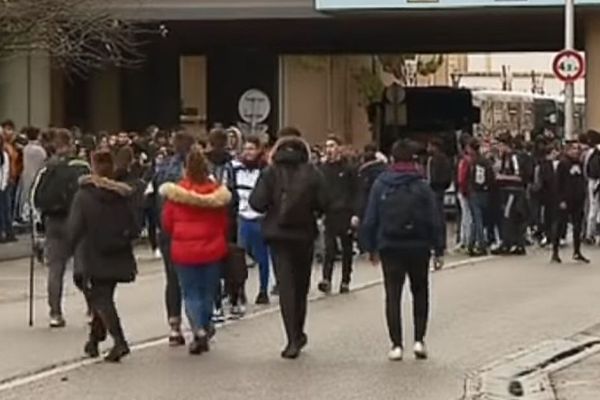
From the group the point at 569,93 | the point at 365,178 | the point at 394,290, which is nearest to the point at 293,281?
the point at 394,290

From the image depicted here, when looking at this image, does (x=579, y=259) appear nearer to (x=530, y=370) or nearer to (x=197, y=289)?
(x=197, y=289)

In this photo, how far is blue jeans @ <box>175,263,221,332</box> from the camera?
48.9 ft

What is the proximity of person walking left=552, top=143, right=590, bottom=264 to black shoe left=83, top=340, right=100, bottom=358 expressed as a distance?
12260mm

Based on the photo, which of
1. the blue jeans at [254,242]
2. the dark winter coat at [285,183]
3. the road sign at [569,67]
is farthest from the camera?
the road sign at [569,67]

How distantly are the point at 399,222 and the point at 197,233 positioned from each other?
1.73m

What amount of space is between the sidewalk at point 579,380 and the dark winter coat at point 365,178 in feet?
24.8

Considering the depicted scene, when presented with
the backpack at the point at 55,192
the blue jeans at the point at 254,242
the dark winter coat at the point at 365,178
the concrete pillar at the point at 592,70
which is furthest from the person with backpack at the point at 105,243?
the concrete pillar at the point at 592,70

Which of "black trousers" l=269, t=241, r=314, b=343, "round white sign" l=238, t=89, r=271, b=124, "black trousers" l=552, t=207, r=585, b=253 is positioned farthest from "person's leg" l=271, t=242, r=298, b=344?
"round white sign" l=238, t=89, r=271, b=124

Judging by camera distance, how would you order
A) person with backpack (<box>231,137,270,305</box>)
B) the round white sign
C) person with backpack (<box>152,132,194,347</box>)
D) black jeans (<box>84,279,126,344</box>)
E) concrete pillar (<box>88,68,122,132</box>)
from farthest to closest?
concrete pillar (<box>88,68,122,132</box>), the round white sign, person with backpack (<box>231,137,270,305</box>), person with backpack (<box>152,132,194,347</box>), black jeans (<box>84,279,126,344</box>)

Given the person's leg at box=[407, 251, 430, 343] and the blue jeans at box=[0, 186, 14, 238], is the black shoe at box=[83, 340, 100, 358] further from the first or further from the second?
the blue jeans at box=[0, 186, 14, 238]

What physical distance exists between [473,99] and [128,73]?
1375 cm

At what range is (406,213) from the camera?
47.6 feet

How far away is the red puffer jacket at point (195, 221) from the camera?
1477cm

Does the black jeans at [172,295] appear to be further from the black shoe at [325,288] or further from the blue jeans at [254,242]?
the black shoe at [325,288]
